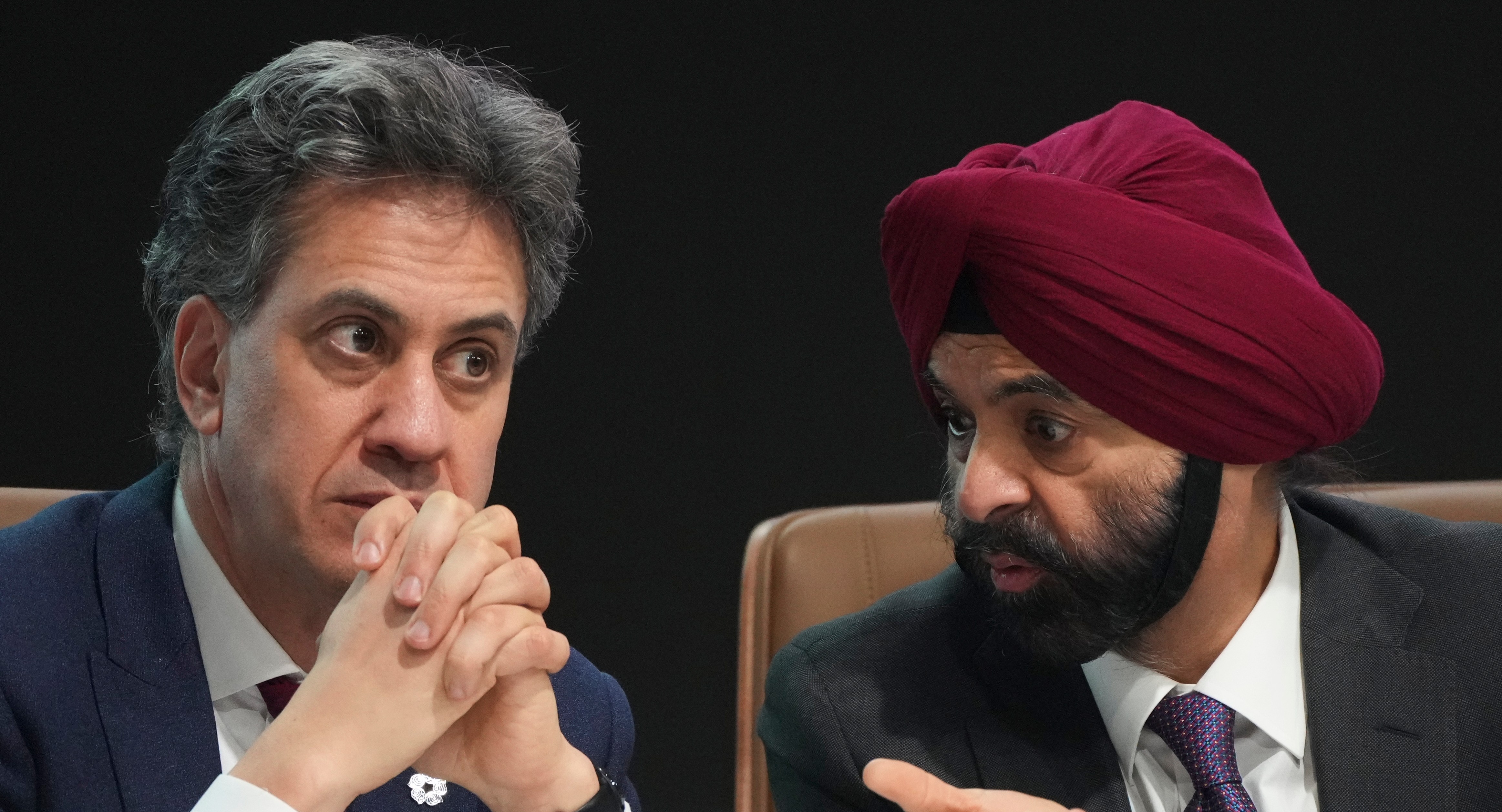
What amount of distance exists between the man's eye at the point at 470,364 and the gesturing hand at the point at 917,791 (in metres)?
0.59

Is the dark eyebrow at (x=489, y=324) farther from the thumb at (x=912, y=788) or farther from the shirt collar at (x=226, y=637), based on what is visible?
the thumb at (x=912, y=788)

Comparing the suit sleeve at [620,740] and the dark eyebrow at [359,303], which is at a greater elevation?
the dark eyebrow at [359,303]

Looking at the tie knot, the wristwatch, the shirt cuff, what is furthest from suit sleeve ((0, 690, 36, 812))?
the tie knot

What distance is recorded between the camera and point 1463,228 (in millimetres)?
2838

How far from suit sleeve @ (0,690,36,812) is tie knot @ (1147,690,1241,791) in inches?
46.7

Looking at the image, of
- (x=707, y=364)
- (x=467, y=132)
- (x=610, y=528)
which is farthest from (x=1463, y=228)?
(x=467, y=132)

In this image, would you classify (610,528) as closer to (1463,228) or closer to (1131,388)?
(1131,388)

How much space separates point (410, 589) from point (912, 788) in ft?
1.59

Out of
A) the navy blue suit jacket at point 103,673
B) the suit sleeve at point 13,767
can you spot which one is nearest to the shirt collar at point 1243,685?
the navy blue suit jacket at point 103,673

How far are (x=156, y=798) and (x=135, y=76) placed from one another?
1.76 meters

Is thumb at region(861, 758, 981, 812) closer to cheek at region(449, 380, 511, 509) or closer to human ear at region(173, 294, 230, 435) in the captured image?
cheek at region(449, 380, 511, 509)

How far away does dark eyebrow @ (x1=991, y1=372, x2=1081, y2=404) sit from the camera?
155 centimetres

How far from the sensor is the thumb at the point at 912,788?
4.04ft

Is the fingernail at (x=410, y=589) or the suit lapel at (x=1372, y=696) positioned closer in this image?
the fingernail at (x=410, y=589)
